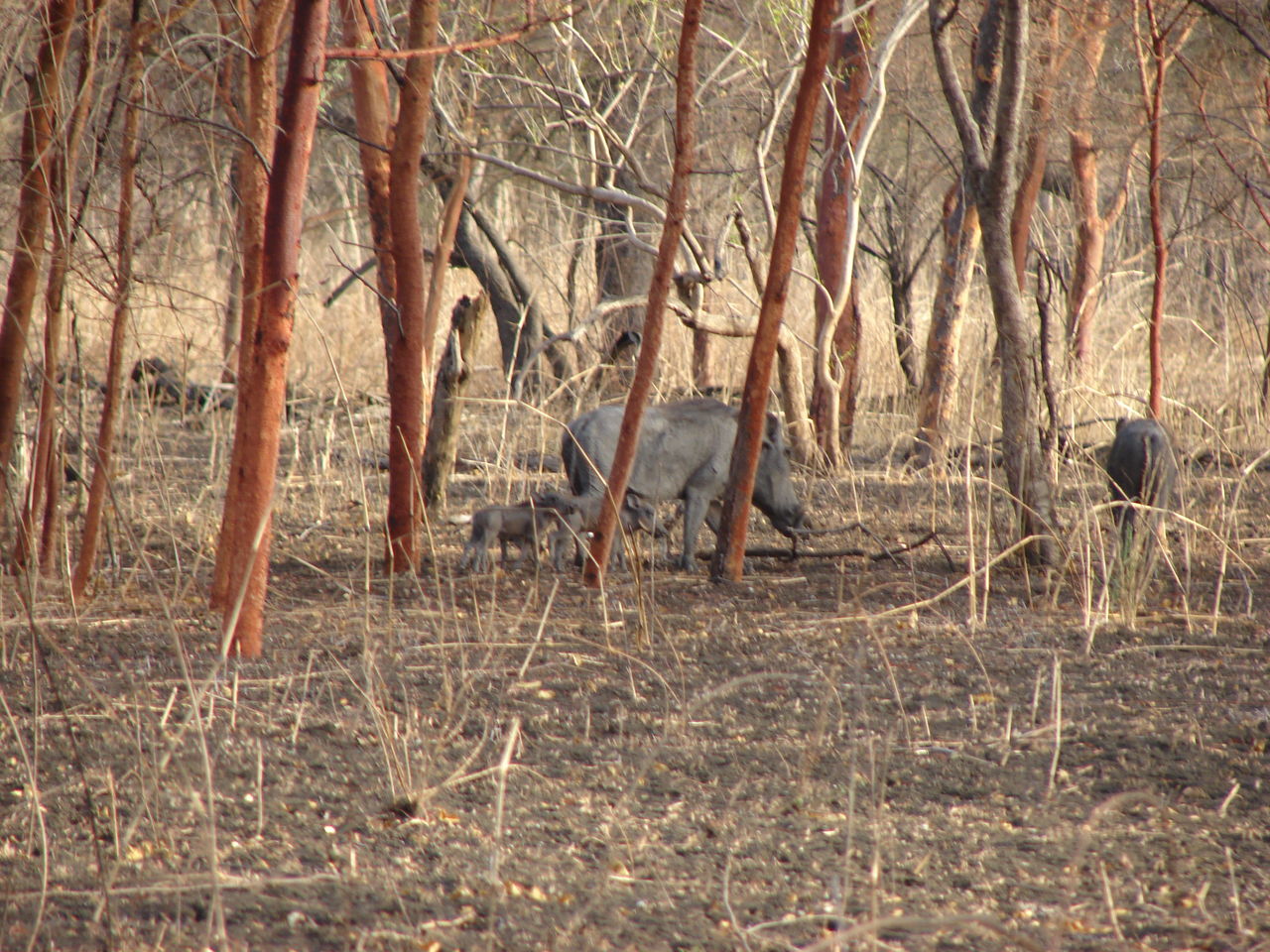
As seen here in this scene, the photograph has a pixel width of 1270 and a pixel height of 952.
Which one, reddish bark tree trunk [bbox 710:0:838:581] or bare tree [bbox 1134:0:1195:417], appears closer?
reddish bark tree trunk [bbox 710:0:838:581]

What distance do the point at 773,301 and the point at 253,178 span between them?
228 cm

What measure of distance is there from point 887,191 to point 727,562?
7277 mm

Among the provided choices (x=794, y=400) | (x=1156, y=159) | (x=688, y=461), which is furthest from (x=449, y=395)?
(x=1156, y=159)

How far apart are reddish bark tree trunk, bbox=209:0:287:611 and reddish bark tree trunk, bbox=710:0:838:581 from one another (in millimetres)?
2140

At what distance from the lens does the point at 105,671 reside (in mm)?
4840

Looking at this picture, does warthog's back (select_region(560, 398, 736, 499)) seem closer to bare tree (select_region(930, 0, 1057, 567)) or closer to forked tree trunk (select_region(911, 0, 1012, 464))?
bare tree (select_region(930, 0, 1057, 567))

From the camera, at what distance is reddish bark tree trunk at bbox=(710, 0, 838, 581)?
5.91m

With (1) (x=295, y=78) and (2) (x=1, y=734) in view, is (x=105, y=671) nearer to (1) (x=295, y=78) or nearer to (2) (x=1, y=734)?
(2) (x=1, y=734)

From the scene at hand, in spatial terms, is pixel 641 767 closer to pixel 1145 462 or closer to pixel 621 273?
pixel 1145 462

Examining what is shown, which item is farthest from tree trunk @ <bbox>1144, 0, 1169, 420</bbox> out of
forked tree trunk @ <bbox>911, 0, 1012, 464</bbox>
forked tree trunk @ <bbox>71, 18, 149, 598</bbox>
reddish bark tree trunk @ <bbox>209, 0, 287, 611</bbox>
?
forked tree trunk @ <bbox>71, 18, 149, 598</bbox>

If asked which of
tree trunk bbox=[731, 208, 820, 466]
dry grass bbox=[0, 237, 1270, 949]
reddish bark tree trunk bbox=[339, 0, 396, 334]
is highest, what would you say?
reddish bark tree trunk bbox=[339, 0, 396, 334]

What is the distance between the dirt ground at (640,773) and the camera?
118 inches

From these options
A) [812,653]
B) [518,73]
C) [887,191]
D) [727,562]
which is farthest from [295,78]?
[887,191]

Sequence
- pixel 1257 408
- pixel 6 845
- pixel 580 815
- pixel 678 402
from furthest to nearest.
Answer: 1. pixel 1257 408
2. pixel 678 402
3. pixel 580 815
4. pixel 6 845
